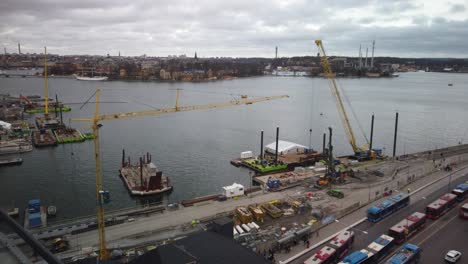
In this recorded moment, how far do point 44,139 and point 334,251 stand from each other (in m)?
14.9

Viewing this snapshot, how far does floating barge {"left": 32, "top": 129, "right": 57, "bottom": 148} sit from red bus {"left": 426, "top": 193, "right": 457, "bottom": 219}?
14.8 metres

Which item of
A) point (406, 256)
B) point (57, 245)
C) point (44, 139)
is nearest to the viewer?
point (406, 256)

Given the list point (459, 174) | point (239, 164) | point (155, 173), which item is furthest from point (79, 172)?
point (459, 174)

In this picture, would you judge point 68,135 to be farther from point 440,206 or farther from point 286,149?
point 440,206

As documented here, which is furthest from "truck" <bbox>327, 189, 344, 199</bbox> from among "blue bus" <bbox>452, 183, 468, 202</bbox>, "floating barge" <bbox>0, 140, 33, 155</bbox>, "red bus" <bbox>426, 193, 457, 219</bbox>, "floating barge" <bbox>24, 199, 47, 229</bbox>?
"floating barge" <bbox>0, 140, 33, 155</bbox>

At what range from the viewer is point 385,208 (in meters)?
7.65

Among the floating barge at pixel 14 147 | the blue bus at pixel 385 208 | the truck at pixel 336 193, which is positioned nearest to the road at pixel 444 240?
the blue bus at pixel 385 208

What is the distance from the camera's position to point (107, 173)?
1226cm

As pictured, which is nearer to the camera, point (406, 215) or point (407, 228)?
point (407, 228)

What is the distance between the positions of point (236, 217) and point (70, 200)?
16.5ft

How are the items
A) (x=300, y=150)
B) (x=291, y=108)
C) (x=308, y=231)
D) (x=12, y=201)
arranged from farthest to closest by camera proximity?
(x=291, y=108) < (x=300, y=150) < (x=12, y=201) < (x=308, y=231)

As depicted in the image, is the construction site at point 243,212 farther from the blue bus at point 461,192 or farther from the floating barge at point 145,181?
the blue bus at point 461,192

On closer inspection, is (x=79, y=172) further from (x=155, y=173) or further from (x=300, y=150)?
(x=300, y=150)

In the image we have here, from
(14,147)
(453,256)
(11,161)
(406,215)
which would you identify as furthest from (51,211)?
(453,256)
